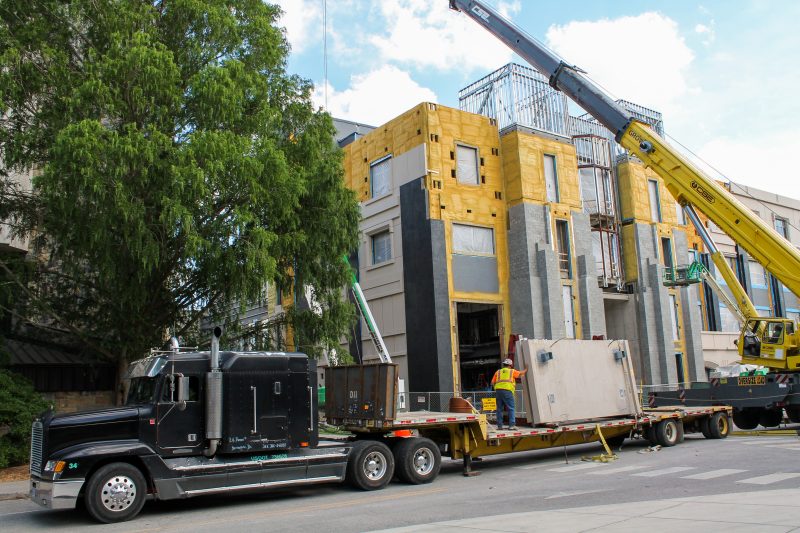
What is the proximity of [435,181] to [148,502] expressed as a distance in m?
23.0

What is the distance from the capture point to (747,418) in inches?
942

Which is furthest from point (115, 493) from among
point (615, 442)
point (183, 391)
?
point (615, 442)

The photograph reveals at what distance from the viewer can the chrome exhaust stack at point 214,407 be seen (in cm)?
1227

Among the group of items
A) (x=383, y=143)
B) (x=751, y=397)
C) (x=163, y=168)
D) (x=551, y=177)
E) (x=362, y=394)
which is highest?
(x=383, y=143)

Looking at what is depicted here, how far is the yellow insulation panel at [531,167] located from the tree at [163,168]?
1440 cm

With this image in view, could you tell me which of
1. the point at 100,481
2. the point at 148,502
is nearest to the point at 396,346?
the point at 148,502

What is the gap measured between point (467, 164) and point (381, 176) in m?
4.69

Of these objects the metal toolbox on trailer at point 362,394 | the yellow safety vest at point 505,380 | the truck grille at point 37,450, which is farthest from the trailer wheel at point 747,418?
the truck grille at point 37,450

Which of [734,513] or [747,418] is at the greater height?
[747,418]

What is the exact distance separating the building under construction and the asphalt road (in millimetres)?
17141

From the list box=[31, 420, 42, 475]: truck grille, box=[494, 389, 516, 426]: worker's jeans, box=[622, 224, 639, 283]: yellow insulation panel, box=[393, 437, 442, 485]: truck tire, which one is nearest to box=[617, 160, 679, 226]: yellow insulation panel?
box=[622, 224, 639, 283]: yellow insulation panel

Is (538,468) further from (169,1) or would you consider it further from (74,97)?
(169,1)

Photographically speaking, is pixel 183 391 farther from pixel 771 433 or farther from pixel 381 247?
pixel 381 247

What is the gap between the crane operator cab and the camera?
23.0 m
